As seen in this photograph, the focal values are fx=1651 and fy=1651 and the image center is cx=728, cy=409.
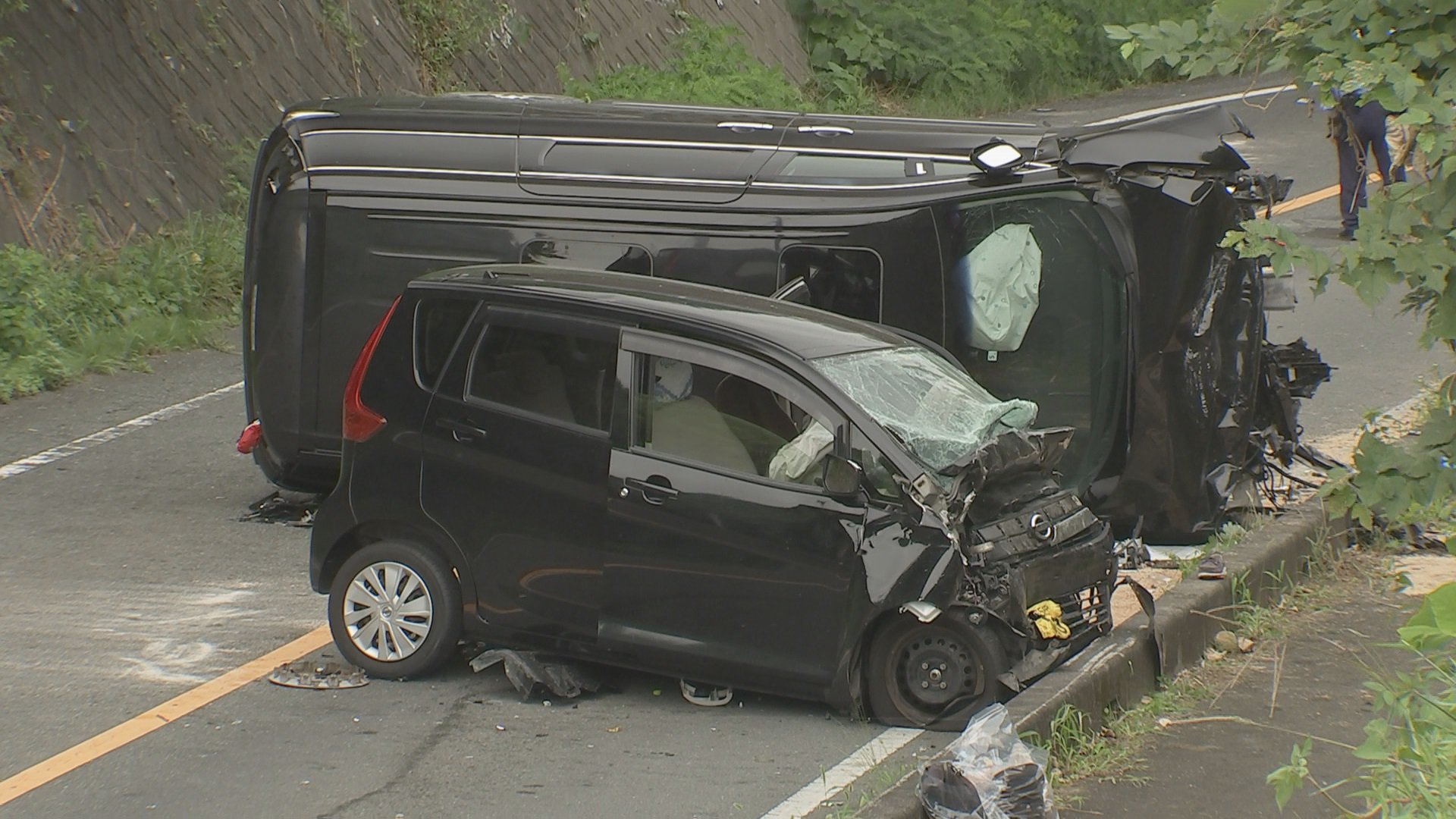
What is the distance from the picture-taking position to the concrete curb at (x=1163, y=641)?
19.5 feet

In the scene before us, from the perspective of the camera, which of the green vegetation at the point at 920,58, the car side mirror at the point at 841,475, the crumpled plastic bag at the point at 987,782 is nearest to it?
A: the crumpled plastic bag at the point at 987,782

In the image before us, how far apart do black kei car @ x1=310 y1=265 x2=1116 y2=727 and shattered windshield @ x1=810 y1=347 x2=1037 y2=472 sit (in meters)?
0.01

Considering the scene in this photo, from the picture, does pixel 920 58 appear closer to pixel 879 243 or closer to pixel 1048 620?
pixel 879 243

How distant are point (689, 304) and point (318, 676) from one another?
2.25 metres

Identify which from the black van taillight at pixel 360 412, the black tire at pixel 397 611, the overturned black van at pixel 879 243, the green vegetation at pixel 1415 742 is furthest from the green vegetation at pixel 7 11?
the green vegetation at pixel 1415 742

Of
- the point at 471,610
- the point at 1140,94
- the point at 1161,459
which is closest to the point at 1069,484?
the point at 1161,459

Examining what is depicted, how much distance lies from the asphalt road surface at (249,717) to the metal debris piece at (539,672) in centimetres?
7

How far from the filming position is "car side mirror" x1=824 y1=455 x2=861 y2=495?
6320 millimetres

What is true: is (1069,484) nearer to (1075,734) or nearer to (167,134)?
(1075,734)

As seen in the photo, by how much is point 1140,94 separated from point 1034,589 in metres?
20.2

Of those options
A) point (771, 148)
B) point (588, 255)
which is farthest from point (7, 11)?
point (771, 148)

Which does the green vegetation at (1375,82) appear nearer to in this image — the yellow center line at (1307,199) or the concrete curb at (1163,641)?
the concrete curb at (1163,641)

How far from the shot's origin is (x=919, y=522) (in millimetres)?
6379

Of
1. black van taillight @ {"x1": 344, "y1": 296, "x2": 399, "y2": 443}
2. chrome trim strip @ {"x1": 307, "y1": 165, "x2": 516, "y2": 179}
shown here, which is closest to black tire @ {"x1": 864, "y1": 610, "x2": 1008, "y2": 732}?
black van taillight @ {"x1": 344, "y1": 296, "x2": 399, "y2": 443}
